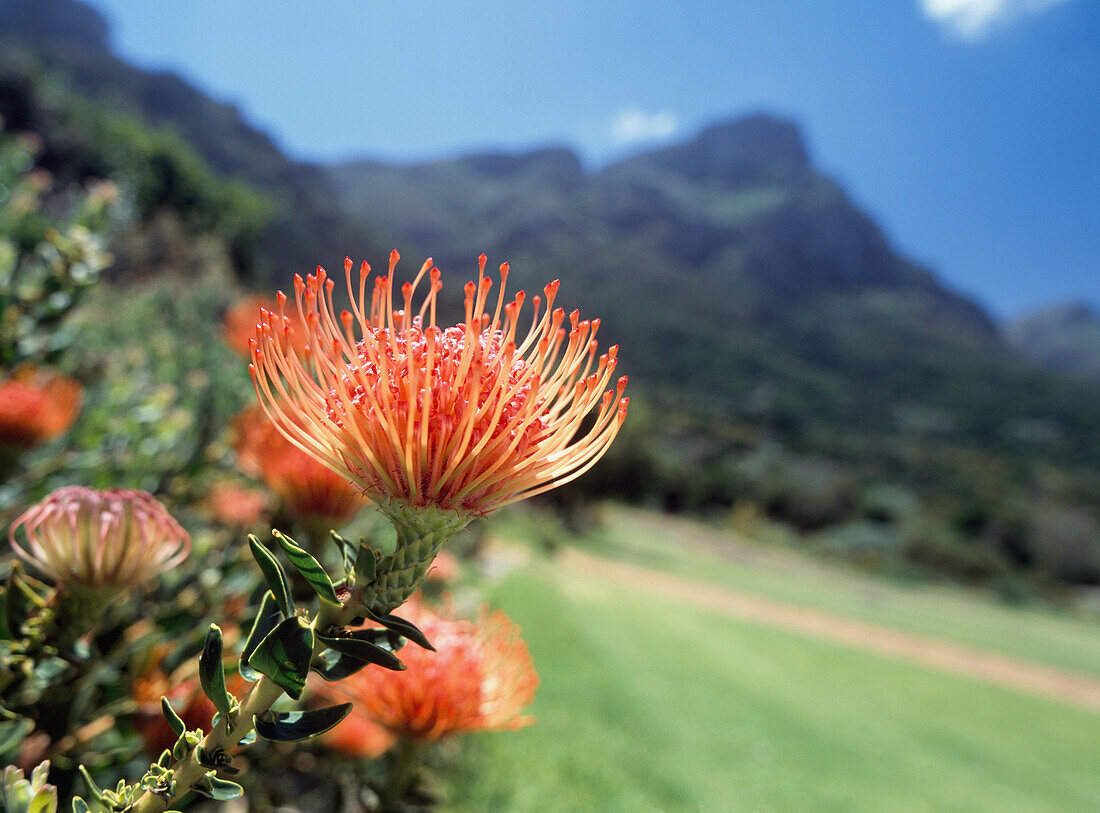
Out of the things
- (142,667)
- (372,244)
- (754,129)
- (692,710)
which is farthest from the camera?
(754,129)

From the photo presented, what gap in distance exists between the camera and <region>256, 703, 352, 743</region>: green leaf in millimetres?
505

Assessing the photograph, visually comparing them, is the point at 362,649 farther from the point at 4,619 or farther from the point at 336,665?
the point at 4,619

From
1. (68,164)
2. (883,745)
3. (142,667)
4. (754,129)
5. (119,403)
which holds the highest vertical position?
(754,129)

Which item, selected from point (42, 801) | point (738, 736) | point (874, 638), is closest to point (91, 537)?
point (42, 801)

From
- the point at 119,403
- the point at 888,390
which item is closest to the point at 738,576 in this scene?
the point at 119,403

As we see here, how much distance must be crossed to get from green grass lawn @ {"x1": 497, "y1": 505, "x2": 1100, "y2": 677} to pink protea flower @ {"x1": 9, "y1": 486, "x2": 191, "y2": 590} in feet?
53.4

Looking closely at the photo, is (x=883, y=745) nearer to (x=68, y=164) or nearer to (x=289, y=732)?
(x=289, y=732)

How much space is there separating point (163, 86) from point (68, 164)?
4379 centimetres

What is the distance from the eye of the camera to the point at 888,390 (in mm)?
65812

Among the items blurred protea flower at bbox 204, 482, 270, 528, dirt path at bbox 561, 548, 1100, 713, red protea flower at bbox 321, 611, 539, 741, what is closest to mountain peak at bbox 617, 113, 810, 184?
dirt path at bbox 561, 548, 1100, 713

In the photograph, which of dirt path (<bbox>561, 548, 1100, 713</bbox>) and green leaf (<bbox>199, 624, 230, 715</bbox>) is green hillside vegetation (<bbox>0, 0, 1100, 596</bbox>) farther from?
dirt path (<bbox>561, 548, 1100, 713</bbox>)

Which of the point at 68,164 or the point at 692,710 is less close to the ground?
the point at 68,164

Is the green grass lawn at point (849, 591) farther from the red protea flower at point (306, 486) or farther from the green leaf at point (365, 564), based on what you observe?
the green leaf at point (365, 564)

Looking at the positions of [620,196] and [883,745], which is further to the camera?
[620,196]
